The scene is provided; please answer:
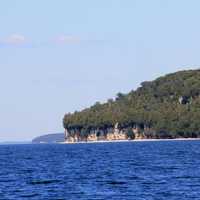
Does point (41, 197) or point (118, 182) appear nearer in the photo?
point (41, 197)

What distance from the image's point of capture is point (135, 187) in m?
78.5

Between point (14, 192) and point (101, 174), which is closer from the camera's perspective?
point (14, 192)

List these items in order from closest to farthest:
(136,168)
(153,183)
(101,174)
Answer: (153,183)
(101,174)
(136,168)

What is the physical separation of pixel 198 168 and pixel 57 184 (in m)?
24.1

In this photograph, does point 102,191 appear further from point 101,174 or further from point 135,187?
point 101,174

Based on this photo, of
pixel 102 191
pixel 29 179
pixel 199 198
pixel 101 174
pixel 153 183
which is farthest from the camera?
pixel 101 174

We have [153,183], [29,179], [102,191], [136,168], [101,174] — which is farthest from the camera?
[136,168]

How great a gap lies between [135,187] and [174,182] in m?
4.93

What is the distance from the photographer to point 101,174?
321 feet

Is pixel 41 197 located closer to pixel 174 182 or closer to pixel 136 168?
pixel 174 182

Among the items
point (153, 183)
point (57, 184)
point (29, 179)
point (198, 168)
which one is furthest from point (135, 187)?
point (198, 168)

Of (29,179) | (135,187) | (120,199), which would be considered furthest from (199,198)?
(29,179)

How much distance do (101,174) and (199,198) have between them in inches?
1199

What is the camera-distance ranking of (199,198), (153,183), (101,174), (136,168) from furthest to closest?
(136,168) → (101,174) → (153,183) → (199,198)
